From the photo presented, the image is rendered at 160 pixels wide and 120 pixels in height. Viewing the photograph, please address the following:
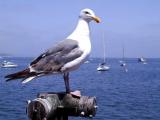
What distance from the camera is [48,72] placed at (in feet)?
20.9

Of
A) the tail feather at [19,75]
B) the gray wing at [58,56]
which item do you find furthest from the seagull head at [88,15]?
the tail feather at [19,75]

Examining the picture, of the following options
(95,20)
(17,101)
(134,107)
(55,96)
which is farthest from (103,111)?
(55,96)

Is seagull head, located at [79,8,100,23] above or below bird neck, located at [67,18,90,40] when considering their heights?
above

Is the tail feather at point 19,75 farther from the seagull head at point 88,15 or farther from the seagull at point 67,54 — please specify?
the seagull head at point 88,15

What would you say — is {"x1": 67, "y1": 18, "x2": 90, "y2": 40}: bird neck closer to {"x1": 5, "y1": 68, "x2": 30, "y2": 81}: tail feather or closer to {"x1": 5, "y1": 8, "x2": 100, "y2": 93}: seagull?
{"x1": 5, "y1": 8, "x2": 100, "y2": 93}: seagull

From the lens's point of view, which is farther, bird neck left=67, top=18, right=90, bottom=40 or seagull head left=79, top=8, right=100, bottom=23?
seagull head left=79, top=8, right=100, bottom=23

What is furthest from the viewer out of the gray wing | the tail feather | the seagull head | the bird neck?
the seagull head

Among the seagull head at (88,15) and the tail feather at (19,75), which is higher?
the seagull head at (88,15)

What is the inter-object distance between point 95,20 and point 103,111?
22.3 meters

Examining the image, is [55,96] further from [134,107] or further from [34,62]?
[134,107]

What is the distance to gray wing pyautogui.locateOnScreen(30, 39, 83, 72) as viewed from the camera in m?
6.35

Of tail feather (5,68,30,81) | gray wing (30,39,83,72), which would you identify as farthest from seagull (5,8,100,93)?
tail feather (5,68,30,81)

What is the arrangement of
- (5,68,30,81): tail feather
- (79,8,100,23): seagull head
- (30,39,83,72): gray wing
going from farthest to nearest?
(79,8,100,23): seagull head, (30,39,83,72): gray wing, (5,68,30,81): tail feather

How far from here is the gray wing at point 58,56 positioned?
635 cm
